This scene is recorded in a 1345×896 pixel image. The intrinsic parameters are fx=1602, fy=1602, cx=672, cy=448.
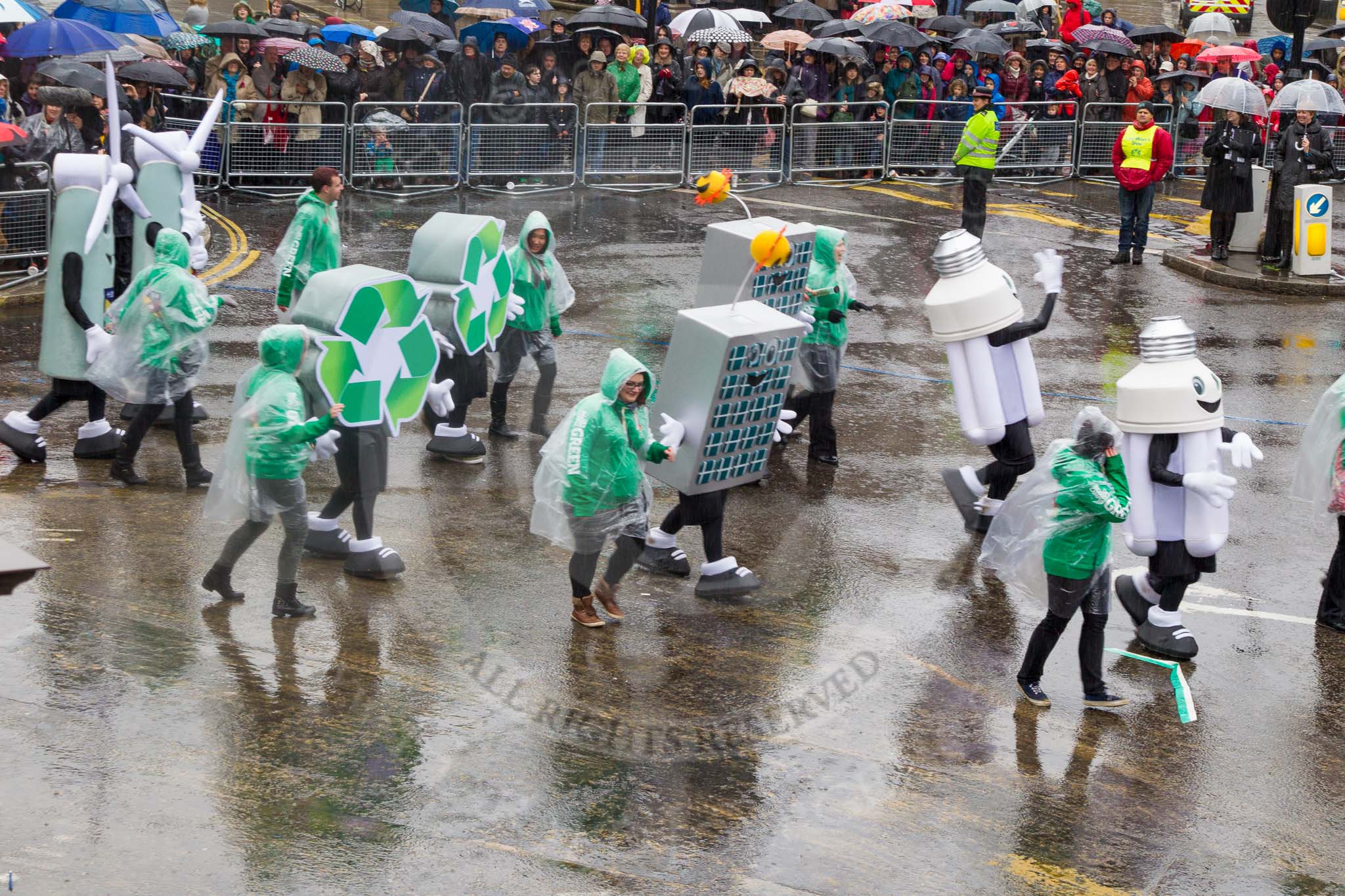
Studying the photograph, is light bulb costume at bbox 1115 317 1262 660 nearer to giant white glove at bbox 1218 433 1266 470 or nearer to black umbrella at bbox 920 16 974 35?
giant white glove at bbox 1218 433 1266 470

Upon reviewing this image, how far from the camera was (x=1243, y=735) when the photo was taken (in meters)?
7.69

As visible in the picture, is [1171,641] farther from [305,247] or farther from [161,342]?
[305,247]

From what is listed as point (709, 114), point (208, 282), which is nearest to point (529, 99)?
point (709, 114)

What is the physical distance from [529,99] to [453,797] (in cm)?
1523

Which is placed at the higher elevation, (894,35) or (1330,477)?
(894,35)

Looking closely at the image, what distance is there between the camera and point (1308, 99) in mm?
17578

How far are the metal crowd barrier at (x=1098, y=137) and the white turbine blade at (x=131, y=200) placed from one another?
1554cm

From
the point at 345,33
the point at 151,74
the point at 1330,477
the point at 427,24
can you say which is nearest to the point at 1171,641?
the point at 1330,477

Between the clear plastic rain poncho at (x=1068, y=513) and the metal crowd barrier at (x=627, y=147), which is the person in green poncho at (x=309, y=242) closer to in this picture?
the clear plastic rain poncho at (x=1068, y=513)

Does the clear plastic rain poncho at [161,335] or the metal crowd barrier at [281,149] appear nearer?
the clear plastic rain poncho at [161,335]

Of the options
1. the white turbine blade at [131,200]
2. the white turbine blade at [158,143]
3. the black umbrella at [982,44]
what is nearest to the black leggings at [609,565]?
the white turbine blade at [131,200]

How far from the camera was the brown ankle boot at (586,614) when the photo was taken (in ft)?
27.6

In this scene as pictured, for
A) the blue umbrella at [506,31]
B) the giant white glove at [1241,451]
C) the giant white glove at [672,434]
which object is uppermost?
the blue umbrella at [506,31]

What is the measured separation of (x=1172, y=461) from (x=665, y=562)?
9.46ft
